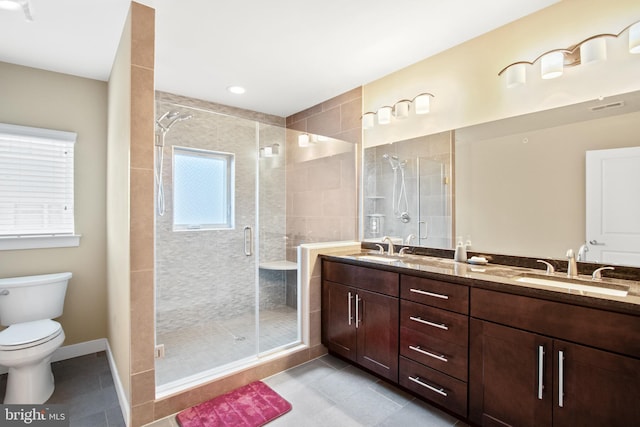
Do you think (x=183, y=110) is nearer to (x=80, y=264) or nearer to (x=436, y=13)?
(x=80, y=264)

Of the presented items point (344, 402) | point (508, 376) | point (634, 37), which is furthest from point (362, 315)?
point (634, 37)

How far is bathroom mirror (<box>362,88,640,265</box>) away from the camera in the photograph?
5.70 feet

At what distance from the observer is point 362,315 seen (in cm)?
232

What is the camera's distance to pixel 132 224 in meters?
1.71

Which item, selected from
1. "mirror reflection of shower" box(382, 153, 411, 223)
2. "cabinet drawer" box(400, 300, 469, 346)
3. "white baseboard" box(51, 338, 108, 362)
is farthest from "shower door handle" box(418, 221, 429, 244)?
"white baseboard" box(51, 338, 108, 362)

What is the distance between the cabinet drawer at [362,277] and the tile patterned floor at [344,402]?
697 millimetres

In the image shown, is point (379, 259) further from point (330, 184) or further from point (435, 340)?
point (330, 184)

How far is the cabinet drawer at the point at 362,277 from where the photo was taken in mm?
2113

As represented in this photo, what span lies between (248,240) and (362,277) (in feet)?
3.65

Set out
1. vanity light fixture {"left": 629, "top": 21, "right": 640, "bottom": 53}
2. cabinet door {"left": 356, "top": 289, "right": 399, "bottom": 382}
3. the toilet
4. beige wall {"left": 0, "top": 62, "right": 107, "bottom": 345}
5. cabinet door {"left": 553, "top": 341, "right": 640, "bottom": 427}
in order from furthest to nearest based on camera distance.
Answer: beige wall {"left": 0, "top": 62, "right": 107, "bottom": 345} < cabinet door {"left": 356, "top": 289, "right": 399, "bottom": 382} < the toilet < vanity light fixture {"left": 629, "top": 21, "right": 640, "bottom": 53} < cabinet door {"left": 553, "top": 341, "right": 640, "bottom": 427}

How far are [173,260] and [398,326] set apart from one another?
6.40ft

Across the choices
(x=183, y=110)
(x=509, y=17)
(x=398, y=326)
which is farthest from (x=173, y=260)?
(x=509, y=17)

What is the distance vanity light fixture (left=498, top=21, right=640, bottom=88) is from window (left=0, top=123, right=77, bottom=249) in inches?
136

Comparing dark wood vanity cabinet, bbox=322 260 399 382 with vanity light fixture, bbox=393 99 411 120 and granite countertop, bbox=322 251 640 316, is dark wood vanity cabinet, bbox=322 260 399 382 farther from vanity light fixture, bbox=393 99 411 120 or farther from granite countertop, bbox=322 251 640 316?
vanity light fixture, bbox=393 99 411 120
